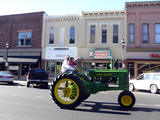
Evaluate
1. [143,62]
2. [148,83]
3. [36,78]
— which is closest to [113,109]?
[148,83]

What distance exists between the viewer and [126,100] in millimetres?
6312

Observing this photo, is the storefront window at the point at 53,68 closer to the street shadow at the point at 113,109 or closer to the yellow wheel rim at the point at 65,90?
the yellow wheel rim at the point at 65,90

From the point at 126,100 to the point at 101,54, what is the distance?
14.0 m

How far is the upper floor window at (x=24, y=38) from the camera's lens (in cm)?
2347

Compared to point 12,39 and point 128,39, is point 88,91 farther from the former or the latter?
point 12,39

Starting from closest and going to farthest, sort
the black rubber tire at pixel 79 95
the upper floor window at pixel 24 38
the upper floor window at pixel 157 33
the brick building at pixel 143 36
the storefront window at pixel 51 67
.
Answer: the black rubber tire at pixel 79 95
the brick building at pixel 143 36
the upper floor window at pixel 157 33
the storefront window at pixel 51 67
the upper floor window at pixel 24 38

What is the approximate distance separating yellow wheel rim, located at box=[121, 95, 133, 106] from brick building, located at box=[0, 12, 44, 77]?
1681 cm

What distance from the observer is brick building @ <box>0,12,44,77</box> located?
73.8 ft

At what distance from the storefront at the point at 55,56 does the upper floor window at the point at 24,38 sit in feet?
11.4

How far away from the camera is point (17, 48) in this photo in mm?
23500

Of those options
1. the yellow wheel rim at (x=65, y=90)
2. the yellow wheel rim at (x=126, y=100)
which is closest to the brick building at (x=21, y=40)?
the yellow wheel rim at (x=65, y=90)

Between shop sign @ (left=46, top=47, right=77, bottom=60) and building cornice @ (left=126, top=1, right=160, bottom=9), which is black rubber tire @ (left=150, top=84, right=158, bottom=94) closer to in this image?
shop sign @ (left=46, top=47, right=77, bottom=60)

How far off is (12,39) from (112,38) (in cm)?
1441

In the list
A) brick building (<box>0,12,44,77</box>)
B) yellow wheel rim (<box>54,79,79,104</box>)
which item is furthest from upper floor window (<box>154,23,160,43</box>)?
yellow wheel rim (<box>54,79,79,104</box>)
